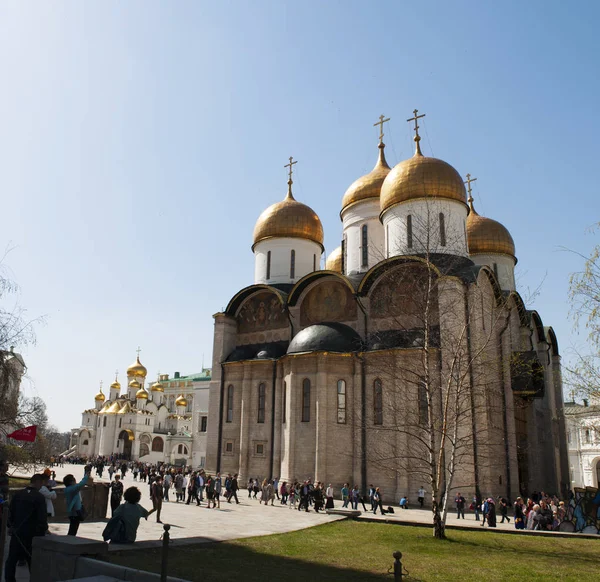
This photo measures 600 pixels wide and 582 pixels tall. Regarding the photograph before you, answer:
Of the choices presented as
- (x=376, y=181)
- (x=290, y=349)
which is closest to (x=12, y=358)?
(x=290, y=349)

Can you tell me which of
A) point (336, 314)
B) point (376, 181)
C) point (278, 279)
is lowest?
point (336, 314)

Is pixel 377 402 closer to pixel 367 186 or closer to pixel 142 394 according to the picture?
pixel 367 186

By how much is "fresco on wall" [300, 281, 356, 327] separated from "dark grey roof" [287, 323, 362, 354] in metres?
0.94

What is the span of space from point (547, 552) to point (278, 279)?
18652mm

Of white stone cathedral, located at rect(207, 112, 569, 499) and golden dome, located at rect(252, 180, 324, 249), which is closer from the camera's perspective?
white stone cathedral, located at rect(207, 112, 569, 499)

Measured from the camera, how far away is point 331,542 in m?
10.3

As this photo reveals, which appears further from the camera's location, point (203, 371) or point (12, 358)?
point (203, 371)

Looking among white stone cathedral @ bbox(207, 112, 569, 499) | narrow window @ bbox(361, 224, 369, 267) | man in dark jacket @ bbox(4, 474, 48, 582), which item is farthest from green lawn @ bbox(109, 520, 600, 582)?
narrow window @ bbox(361, 224, 369, 267)

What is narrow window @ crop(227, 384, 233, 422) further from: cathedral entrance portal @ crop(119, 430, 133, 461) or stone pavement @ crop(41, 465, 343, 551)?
cathedral entrance portal @ crop(119, 430, 133, 461)

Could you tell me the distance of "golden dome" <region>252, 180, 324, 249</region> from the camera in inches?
1072

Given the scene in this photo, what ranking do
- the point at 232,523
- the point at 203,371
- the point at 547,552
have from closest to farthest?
the point at 547,552, the point at 232,523, the point at 203,371

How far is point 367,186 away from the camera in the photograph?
26828 mm

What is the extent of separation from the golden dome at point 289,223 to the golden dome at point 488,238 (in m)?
7.70

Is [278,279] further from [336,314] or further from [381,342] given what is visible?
[381,342]
